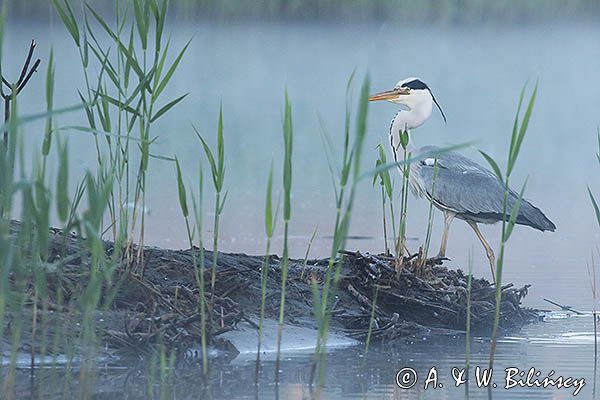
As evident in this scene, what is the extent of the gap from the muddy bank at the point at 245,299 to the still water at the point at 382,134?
0.19 meters

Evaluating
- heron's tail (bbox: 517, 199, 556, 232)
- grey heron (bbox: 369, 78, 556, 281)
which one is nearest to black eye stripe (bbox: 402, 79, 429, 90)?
grey heron (bbox: 369, 78, 556, 281)

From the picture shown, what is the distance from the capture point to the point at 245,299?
5.16 meters

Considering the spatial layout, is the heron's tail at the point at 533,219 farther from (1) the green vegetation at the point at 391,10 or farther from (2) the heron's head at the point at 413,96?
(1) the green vegetation at the point at 391,10

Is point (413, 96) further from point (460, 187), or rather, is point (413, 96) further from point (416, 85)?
point (460, 187)

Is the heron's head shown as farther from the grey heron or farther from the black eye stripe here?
the grey heron

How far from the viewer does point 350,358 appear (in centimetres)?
482

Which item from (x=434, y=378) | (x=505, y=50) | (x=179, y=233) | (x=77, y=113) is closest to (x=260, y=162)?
(x=77, y=113)

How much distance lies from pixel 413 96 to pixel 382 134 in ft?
26.4

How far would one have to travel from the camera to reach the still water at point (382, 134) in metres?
4.88

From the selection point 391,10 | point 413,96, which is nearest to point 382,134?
point 413,96

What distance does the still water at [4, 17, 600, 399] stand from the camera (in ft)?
16.0

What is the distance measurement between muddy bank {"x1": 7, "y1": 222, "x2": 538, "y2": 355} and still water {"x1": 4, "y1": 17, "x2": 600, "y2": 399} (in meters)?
0.19

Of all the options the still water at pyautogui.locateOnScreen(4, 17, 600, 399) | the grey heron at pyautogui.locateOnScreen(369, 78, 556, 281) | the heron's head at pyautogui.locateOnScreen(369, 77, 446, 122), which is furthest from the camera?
the heron's head at pyautogui.locateOnScreen(369, 77, 446, 122)

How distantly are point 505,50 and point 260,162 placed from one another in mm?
11089
